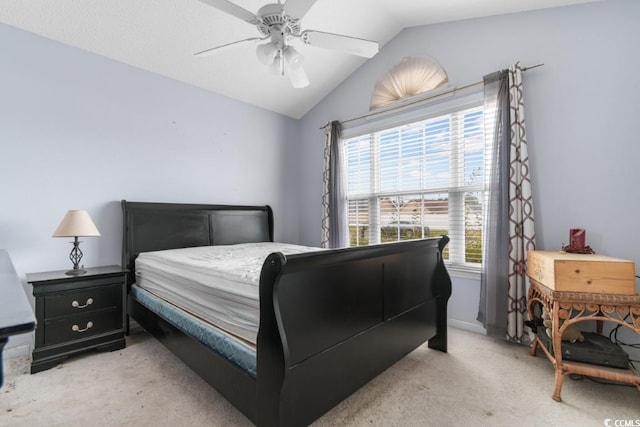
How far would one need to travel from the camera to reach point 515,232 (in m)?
2.52

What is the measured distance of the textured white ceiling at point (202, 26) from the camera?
2.44m

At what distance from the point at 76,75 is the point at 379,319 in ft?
11.4

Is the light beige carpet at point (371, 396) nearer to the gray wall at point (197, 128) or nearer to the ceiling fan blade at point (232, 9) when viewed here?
the gray wall at point (197, 128)

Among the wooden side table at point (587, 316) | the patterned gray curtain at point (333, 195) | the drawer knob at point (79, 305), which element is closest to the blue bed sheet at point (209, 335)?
the drawer knob at point (79, 305)

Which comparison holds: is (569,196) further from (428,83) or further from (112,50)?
(112,50)

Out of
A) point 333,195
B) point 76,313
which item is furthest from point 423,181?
point 76,313

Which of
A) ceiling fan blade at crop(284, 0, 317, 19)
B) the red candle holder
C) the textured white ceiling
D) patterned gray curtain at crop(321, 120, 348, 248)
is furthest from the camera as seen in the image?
patterned gray curtain at crop(321, 120, 348, 248)

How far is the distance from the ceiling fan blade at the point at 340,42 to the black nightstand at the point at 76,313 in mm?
2495

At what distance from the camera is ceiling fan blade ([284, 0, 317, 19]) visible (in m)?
1.60

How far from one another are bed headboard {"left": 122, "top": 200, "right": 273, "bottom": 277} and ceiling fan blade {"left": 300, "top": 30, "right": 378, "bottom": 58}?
90.9 inches

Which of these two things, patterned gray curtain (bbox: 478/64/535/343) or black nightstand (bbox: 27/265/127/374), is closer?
black nightstand (bbox: 27/265/127/374)

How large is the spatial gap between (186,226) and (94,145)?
3.84ft

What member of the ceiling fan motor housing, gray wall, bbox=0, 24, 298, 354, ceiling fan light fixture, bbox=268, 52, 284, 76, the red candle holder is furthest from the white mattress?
the red candle holder

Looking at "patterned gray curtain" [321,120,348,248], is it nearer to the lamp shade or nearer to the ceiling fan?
the ceiling fan
